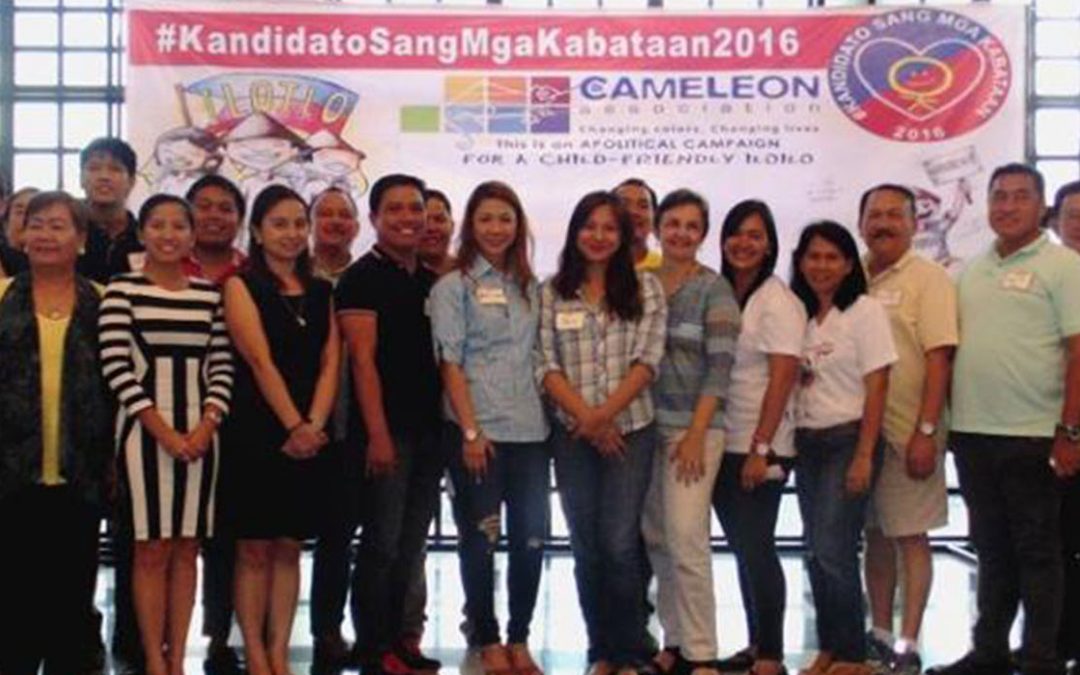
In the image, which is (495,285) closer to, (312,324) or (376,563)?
(312,324)

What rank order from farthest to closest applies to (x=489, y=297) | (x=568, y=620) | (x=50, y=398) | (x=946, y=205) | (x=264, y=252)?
1. (x=946, y=205)
2. (x=568, y=620)
3. (x=489, y=297)
4. (x=264, y=252)
5. (x=50, y=398)

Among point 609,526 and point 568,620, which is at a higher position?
point 609,526

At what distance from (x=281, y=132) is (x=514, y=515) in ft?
11.7

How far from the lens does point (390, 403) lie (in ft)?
14.1

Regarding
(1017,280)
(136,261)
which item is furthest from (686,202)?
(136,261)

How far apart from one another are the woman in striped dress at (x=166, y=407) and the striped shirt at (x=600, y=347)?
1.02 metres

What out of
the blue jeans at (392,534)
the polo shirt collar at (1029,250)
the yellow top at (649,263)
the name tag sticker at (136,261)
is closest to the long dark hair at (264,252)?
the name tag sticker at (136,261)

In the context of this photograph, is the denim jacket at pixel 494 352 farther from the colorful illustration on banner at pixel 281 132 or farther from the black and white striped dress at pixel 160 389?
the colorful illustration on banner at pixel 281 132

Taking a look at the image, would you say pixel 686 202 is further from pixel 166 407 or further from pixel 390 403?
pixel 166 407

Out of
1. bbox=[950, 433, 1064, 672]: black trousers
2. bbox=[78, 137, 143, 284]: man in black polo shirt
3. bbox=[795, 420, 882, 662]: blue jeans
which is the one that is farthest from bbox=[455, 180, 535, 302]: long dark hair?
bbox=[950, 433, 1064, 672]: black trousers

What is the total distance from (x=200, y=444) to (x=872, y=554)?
2321mm

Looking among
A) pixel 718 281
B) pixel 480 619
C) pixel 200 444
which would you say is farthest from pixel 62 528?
pixel 718 281

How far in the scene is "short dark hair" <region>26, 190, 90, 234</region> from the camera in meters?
3.93

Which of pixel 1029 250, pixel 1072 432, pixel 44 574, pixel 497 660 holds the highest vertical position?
pixel 1029 250
